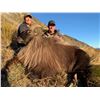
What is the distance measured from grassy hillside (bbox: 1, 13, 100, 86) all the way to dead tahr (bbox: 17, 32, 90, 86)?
0.05 m

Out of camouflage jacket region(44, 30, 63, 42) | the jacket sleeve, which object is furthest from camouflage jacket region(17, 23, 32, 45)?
camouflage jacket region(44, 30, 63, 42)

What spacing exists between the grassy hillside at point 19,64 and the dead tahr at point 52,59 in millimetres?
47

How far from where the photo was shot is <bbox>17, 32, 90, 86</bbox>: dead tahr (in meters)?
3.25

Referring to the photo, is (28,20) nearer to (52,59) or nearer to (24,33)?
(24,33)

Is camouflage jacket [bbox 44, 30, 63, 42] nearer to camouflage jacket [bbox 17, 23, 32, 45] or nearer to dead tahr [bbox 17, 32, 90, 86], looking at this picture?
dead tahr [bbox 17, 32, 90, 86]

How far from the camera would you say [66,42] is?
129 inches

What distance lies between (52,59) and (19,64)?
1.00 feet

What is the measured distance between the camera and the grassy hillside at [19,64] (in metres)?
3.24
